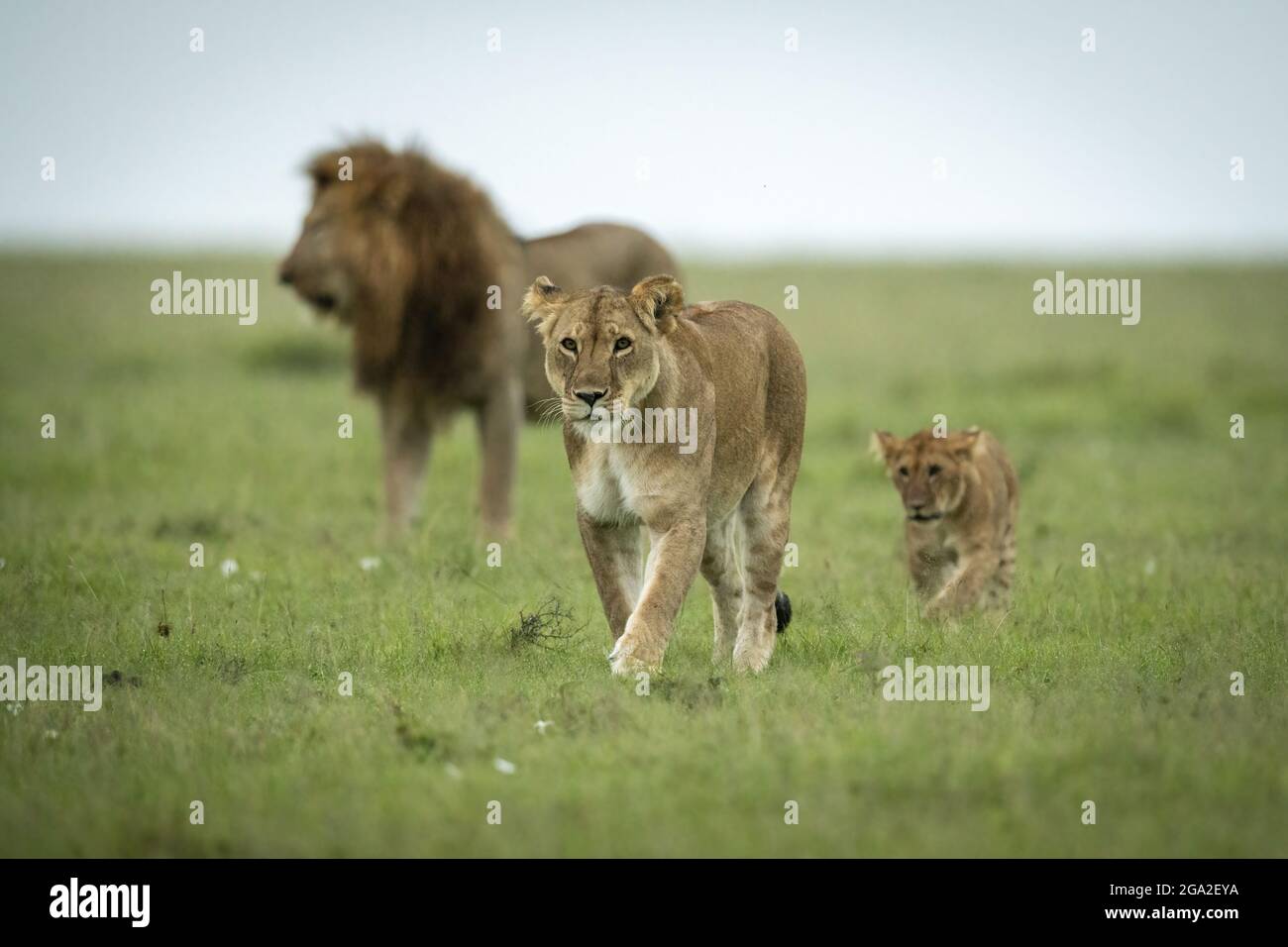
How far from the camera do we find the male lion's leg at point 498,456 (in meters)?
12.0

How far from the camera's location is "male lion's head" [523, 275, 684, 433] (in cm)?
714

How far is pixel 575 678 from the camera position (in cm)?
722

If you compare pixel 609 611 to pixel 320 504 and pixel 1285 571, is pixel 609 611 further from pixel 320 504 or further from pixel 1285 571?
pixel 320 504

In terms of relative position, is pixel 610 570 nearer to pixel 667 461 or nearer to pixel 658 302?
pixel 667 461

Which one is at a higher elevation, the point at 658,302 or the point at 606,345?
the point at 658,302

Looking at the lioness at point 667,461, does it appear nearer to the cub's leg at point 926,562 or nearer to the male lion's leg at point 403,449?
the cub's leg at point 926,562

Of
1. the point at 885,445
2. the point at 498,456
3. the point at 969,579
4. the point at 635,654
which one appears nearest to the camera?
the point at 635,654

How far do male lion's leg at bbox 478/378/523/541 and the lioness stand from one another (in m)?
3.96

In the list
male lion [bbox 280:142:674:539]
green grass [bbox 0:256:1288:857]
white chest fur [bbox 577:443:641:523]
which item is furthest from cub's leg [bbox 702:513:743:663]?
male lion [bbox 280:142:674:539]

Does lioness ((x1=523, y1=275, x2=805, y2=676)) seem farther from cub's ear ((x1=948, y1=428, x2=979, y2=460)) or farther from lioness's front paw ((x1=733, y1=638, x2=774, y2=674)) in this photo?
cub's ear ((x1=948, y1=428, x2=979, y2=460))

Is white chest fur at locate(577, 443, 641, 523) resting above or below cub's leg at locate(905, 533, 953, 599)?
above

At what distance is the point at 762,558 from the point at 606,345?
1459 mm

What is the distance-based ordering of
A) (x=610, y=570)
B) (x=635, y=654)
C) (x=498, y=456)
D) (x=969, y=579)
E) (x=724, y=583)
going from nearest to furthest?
(x=635, y=654) → (x=610, y=570) → (x=724, y=583) → (x=969, y=579) → (x=498, y=456)

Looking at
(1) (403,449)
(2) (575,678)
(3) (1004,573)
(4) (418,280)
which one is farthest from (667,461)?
(4) (418,280)
